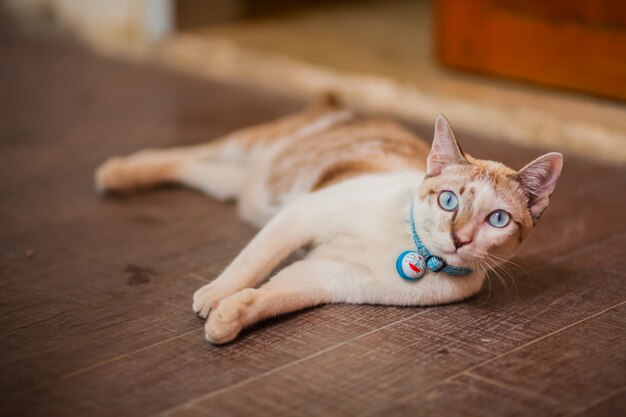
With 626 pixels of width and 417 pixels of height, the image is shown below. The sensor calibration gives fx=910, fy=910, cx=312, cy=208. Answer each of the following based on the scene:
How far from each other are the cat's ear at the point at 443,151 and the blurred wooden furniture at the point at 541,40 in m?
1.67

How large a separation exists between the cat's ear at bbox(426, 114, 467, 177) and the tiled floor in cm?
35

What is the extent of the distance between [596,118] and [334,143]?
4.04 ft

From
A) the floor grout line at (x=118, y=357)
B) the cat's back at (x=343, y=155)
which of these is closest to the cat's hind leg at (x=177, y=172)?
the cat's back at (x=343, y=155)

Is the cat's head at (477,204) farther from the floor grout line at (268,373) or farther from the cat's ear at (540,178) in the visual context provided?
the floor grout line at (268,373)

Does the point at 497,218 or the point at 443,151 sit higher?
the point at 443,151

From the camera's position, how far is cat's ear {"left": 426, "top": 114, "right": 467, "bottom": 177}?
6.49 ft

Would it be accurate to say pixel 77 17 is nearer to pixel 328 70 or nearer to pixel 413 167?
pixel 328 70

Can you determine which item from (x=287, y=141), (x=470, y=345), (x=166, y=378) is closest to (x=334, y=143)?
(x=287, y=141)

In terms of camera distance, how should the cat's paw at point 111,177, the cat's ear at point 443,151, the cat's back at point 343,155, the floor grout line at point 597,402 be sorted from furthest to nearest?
the cat's paw at point 111,177 → the cat's back at point 343,155 → the cat's ear at point 443,151 → the floor grout line at point 597,402

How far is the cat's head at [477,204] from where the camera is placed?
6.23 ft

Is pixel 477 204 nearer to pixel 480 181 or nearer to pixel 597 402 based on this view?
pixel 480 181

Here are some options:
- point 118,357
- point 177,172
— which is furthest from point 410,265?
point 177,172

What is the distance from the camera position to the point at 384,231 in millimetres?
2070

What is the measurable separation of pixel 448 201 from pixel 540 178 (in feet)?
0.66
